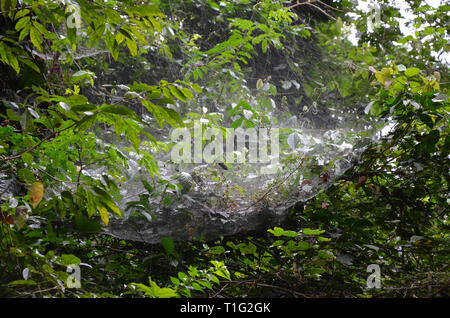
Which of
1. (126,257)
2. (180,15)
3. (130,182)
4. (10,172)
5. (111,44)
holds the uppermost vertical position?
(180,15)

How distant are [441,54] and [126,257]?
2342 millimetres

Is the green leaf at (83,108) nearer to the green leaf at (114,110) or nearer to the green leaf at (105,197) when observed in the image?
the green leaf at (114,110)

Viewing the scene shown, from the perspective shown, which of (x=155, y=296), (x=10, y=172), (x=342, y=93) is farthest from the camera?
(x=342, y=93)

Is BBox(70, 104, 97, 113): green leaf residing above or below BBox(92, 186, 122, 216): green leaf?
above

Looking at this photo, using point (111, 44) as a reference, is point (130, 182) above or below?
below

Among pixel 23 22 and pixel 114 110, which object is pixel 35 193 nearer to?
pixel 114 110

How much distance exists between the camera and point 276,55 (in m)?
2.64

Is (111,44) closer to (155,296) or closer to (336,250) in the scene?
(155,296)

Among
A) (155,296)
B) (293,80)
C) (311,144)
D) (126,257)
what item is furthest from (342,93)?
(155,296)

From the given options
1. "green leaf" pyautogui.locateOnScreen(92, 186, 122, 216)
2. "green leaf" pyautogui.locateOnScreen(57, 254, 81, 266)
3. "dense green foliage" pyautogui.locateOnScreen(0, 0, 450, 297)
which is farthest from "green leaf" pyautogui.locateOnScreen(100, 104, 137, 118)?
"green leaf" pyautogui.locateOnScreen(57, 254, 81, 266)

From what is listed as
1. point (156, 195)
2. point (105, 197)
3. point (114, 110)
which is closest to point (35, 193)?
point (105, 197)

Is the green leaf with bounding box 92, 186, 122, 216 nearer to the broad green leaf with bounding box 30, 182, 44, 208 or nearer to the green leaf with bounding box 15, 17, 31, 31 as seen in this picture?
the broad green leaf with bounding box 30, 182, 44, 208

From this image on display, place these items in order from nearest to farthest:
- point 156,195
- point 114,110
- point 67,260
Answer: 1. point 114,110
2. point 67,260
3. point 156,195

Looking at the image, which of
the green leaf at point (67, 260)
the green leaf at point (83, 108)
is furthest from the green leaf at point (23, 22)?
the green leaf at point (67, 260)
